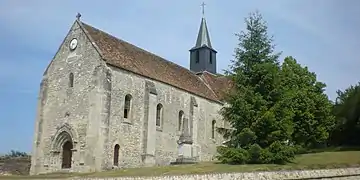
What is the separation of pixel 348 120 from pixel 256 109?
1821cm

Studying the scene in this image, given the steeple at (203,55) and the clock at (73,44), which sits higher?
the steeple at (203,55)

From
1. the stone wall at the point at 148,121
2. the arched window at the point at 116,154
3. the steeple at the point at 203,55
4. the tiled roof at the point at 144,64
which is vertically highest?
the steeple at the point at 203,55

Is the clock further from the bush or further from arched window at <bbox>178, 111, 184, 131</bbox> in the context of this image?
the bush

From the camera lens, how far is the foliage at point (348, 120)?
38.3 meters

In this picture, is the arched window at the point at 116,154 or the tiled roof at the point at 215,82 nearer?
the arched window at the point at 116,154

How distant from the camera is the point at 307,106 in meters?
36.6

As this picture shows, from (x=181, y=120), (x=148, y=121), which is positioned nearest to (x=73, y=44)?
(x=148, y=121)

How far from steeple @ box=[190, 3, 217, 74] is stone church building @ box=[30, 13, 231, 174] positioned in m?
12.2

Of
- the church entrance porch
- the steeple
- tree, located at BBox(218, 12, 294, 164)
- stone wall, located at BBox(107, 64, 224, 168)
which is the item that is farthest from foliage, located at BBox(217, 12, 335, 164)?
the steeple

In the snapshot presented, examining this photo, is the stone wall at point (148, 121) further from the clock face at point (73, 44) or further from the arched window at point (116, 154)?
the clock face at point (73, 44)

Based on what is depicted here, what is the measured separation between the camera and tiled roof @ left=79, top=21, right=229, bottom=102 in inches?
1266

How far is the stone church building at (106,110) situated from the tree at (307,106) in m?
8.95

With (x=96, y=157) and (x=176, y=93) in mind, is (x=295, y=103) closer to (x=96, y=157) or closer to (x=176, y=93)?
(x=176, y=93)


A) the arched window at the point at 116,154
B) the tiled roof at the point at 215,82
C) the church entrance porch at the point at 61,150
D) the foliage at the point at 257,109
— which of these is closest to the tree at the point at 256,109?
the foliage at the point at 257,109
